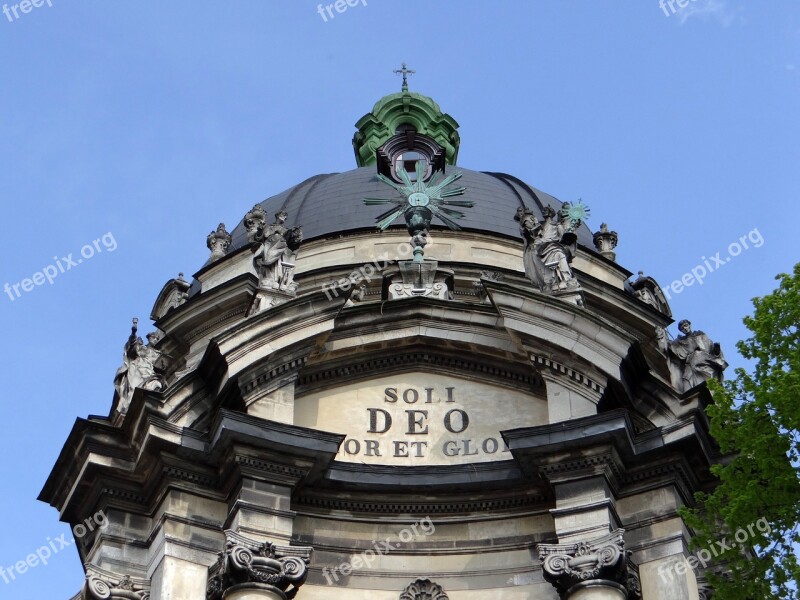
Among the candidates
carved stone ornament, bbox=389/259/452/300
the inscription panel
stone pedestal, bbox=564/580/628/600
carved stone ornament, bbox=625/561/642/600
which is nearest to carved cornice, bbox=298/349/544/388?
the inscription panel

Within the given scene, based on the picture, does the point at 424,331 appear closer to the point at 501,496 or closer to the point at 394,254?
the point at 501,496

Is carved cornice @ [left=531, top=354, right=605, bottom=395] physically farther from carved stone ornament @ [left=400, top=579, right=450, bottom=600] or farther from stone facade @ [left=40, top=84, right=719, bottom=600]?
carved stone ornament @ [left=400, top=579, right=450, bottom=600]

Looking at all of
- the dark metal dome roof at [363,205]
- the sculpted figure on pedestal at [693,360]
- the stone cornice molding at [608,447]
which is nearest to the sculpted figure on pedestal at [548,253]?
the sculpted figure on pedestal at [693,360]

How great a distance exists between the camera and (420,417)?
842 inches

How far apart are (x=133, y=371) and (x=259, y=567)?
4.58 meters

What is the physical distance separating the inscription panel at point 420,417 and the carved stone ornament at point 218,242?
11.2 meters

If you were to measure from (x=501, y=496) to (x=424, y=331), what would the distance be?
268cm

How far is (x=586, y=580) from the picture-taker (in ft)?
60.3

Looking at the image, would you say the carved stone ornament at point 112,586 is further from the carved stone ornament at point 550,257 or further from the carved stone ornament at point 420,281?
the carved stone ornament at point 550,257

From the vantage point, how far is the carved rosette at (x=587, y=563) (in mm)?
18406

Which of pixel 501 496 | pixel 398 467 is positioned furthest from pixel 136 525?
pixel 501 496

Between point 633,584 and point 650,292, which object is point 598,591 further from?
point 650,292

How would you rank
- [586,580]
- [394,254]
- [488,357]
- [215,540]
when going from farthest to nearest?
[394,254] → [488,357] → [215,540] → [586,580]

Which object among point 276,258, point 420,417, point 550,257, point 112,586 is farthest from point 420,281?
point 112,586
